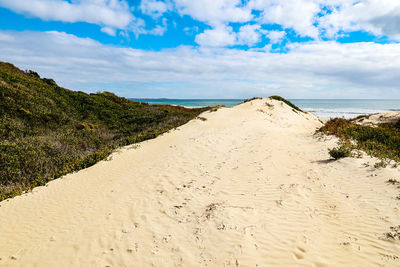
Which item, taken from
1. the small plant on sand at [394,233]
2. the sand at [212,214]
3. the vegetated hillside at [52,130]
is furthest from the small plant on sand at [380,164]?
the vegetated hillside at [52,130]

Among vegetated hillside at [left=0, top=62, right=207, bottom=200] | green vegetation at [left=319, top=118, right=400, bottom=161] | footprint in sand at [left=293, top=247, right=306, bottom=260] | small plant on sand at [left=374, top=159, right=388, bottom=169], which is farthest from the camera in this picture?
green vegetation at [left=319, top=118, right=400, bottom=161]

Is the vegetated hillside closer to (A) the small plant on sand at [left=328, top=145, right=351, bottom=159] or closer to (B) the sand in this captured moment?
(B) the sand

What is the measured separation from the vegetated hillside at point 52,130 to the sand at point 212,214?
168 cm

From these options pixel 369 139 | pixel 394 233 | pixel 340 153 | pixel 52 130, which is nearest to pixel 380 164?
pixel 340 153

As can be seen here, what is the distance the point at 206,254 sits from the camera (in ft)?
13.0

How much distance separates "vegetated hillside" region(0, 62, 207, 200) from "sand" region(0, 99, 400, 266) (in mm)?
1677

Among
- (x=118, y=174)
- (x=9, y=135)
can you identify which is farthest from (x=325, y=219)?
(x=9, y=135)

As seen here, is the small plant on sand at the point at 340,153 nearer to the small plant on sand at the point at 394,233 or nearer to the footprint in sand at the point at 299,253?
the small plant on sand at the point at 394,233

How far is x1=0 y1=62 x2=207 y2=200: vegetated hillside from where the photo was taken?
29.3ft

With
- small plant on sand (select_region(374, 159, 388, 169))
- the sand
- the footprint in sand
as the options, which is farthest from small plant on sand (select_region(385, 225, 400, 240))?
small plant on sand (select_region(374, 159, 388, 169))

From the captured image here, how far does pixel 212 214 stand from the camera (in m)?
5.11

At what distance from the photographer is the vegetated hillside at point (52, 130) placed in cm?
893

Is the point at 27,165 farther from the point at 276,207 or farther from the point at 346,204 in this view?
the point at 346,204

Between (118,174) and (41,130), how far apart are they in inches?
397
